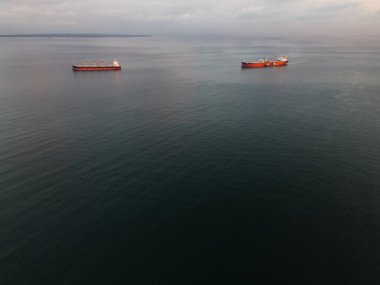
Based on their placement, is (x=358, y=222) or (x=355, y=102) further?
(x=355, y=102)

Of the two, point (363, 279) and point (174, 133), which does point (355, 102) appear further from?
point (363, 279)

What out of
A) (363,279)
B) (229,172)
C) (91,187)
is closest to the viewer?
(363,279)

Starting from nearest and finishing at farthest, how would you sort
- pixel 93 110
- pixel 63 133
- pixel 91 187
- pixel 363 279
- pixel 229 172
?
pixel 363 279
pixel 91 187
pixel 229 172
pixel 63 133
pixel 93 110

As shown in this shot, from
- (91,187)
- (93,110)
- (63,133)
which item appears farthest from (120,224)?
(93,110)

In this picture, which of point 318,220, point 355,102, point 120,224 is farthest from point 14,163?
point 355,102

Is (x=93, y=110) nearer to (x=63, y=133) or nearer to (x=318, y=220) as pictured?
(x=63, y=133)

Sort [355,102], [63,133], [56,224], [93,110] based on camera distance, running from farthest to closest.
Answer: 1. [355,102]
2. [93,110]
3. [63,133]
4. [56,224]
